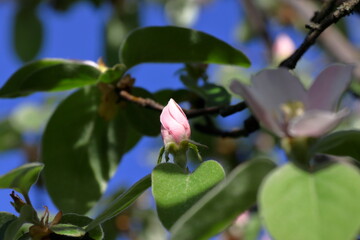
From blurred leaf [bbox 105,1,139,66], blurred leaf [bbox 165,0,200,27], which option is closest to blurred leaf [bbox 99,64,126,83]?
blurred leaf [bbox 105,1,139,66]

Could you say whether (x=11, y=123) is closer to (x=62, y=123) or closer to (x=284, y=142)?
(x=62, y=123)

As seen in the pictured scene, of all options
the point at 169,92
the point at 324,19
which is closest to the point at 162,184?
the point at 324,19

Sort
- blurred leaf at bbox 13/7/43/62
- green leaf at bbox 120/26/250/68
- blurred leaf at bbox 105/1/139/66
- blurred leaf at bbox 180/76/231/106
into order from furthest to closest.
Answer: blurred leaf at bbox 13/7/43/62, blurred leaf at bbox 105/1/139/66, blurred leaf at bbox 180/76/231/106, green leaf at bbox 120/26/250/68

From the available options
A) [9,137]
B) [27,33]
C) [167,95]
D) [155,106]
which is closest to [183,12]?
[27,33]

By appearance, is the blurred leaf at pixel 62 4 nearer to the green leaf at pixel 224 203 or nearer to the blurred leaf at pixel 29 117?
the blurred leaf at pixel 29 117

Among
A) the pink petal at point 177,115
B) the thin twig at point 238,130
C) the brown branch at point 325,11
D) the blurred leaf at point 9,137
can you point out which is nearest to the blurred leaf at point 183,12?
the blurred leaf at point 9,137

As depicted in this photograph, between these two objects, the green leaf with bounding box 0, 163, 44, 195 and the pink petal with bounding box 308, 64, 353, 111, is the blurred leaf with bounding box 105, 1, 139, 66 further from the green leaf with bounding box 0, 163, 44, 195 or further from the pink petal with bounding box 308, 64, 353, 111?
the pink petal with bounding box 308, 64, 353, 111
